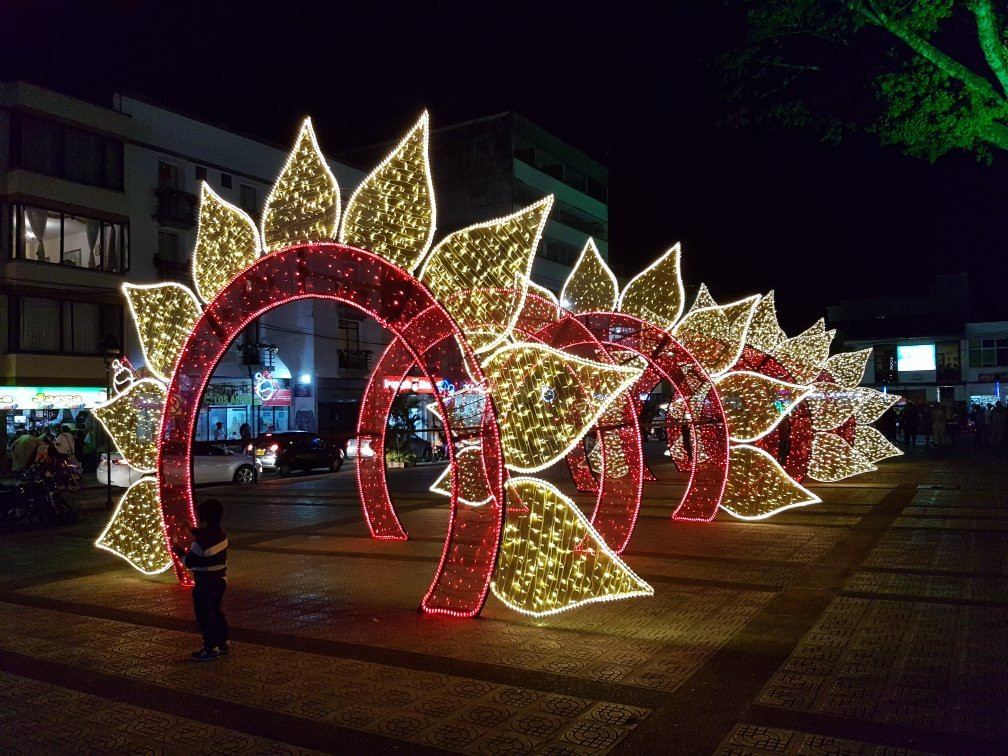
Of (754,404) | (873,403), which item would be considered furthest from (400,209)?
(873,403)

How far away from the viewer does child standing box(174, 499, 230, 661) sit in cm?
634

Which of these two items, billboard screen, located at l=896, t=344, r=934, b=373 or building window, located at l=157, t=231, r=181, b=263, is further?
billboard screen, located at l=896, t=344, r=934, b=373

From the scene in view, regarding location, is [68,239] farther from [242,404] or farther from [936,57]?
[936,57]

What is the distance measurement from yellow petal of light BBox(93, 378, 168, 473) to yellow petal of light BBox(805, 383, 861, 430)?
1400cm

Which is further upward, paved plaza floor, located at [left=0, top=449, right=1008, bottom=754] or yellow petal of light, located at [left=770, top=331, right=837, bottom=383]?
yellow petal of light, located at [left=770, top=331, right=837, bottom=383]

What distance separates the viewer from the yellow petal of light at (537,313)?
445 inches

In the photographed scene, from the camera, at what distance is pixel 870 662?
6.05 meters

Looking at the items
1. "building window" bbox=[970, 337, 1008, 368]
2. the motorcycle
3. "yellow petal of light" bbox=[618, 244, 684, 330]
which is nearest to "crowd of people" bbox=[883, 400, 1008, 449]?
"building window" bbox=[970, 337, 1008, 368]

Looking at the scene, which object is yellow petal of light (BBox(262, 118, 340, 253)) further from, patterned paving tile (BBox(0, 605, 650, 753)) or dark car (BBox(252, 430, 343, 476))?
dark car (BBox(252, 430, 343, 476))

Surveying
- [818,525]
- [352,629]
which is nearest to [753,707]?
[352,629]

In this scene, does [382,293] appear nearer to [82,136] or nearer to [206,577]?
[206,577]

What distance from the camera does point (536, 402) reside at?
26.9 ft

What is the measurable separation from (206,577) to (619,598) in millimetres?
3476

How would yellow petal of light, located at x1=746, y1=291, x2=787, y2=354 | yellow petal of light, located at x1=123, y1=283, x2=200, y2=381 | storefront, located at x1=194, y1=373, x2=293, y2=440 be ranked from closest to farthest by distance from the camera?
yellow petal of light, located at x1=123, y1=283, x2=200, y2=381
yellow petal of light, located at x1=746, y1=291, x2=787, y2=354
storefront, located at x1=194, y1=373, x2=293, y2=440
